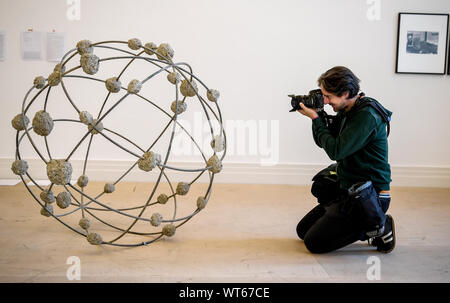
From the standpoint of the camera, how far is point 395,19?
4.42m

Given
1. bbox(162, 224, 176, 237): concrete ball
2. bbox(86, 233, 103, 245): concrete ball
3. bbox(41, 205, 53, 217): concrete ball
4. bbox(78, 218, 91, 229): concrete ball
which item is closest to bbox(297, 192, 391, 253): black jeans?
bbox(162, 224, 176, 237): concrete ball

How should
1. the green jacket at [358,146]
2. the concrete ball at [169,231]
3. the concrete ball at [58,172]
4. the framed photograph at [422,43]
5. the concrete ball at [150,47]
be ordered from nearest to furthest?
the concrete ball at [58,172], the green jacket at [358,146], the concrete ball at [150,47], the concrete ball at [169,231], the framed photograph at [422,43]

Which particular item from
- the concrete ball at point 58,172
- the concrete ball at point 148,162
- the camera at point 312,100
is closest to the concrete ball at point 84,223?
the concrete ball at point 58,172

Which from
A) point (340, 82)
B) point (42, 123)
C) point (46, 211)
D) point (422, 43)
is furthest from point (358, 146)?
point (422, 43)

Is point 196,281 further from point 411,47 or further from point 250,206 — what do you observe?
point 411,47

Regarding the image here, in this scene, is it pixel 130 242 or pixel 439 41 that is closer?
pixel 130 242

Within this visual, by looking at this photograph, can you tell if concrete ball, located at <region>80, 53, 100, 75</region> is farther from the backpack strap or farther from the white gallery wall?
the white gallery wall

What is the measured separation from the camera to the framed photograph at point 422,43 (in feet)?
14.4

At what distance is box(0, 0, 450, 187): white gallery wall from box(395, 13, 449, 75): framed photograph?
65mm

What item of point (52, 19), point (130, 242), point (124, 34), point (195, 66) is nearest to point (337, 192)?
point (130, 242)

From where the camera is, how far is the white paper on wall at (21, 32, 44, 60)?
14.8ft

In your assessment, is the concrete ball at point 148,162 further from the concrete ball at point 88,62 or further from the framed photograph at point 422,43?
the framed photograph at point 422,43

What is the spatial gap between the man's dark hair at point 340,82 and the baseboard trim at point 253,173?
2.02m

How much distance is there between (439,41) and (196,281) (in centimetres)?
351
